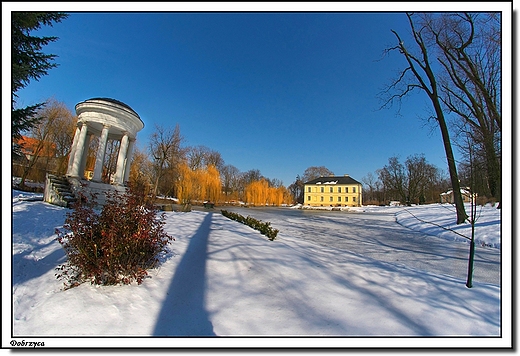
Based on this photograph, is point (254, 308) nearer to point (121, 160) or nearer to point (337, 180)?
point (121, 160)

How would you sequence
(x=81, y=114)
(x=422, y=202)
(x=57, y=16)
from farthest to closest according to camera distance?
(x=422, y=202)
(x=81, y=114)
(x=57, y=16)

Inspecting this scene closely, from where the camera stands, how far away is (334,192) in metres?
56.3

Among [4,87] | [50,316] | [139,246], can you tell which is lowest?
[50,316]

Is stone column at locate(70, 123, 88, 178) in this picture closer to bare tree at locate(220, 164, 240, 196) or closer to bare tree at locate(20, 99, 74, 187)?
bare tree at locate(20, 99, 74, 187)

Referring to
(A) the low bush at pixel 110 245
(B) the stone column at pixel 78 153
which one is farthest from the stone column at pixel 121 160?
(A) the low bush at pixel 110 245

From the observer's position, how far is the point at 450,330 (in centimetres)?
195

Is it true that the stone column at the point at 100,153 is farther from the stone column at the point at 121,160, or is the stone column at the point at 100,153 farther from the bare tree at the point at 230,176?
the bare tree at the point at 230,176

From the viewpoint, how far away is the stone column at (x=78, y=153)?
10.1 meters

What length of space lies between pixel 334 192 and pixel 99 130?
52.4 m

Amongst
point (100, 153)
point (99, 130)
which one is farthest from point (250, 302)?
point (99, 130)

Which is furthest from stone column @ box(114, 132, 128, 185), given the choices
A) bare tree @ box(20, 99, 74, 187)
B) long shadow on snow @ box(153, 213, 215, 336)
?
long shadow on snow @ box(153, 213, 215, 336)
